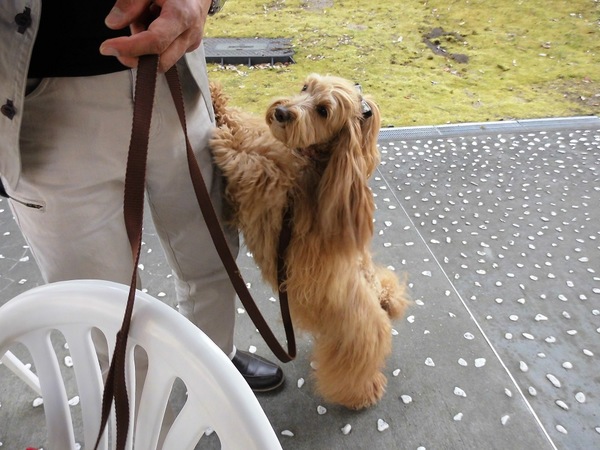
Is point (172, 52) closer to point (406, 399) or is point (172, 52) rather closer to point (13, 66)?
point (13, 66)

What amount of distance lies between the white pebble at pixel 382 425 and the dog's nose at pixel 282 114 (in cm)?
93

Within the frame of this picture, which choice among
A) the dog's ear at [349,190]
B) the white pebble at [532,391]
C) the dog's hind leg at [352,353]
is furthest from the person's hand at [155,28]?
the white pebble at [532,391]

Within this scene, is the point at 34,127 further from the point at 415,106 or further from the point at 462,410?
the point at 415,106

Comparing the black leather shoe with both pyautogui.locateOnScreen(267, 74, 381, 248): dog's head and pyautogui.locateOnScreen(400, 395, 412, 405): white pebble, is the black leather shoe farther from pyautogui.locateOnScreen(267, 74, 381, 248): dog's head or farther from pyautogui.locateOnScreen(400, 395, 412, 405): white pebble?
pyautogui.locateOnScreen(267, 74, 381, 248): dog's head

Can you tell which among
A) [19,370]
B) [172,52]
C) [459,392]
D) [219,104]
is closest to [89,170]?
[172,52]

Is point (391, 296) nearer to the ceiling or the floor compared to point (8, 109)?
nearer to the floor

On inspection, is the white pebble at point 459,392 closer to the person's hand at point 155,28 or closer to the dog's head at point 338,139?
the dog's head at point 338,139

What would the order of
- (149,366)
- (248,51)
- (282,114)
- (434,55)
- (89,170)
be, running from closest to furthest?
(149,366), (89,170), (282,114), (248,51), (434,55)

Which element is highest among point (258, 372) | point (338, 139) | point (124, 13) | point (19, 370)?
point (124, 13)

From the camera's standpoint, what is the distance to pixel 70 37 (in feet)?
2.26

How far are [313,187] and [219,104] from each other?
1.06 feet

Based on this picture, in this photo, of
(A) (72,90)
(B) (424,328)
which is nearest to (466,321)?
(B) (424,328)

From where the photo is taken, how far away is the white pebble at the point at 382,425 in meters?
1.26

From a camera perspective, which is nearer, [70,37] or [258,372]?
[70,37]
